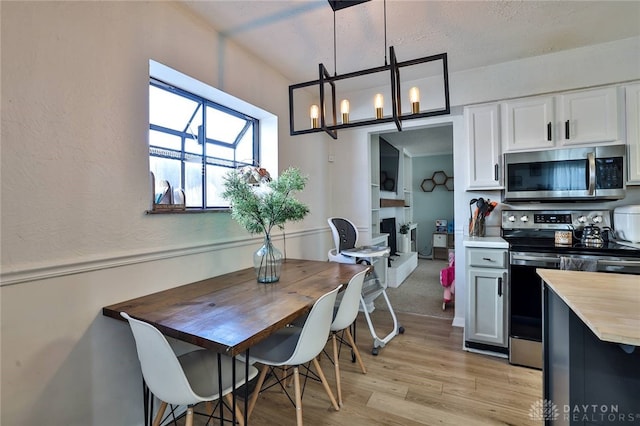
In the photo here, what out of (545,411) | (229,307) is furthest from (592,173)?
(229,307)

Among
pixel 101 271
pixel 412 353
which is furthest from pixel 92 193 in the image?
pixel 412 353

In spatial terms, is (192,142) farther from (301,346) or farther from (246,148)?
(301,346)

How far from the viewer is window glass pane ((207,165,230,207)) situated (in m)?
2.31

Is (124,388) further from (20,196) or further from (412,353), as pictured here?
(412,353)

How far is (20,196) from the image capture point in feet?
3.96

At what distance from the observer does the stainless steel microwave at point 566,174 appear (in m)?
2.39

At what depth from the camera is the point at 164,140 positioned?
6.50ft

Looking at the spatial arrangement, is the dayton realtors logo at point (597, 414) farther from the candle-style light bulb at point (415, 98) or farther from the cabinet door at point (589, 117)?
the cabinet door at point (589, 117)

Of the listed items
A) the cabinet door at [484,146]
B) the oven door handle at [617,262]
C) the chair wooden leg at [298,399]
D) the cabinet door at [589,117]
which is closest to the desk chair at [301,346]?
the chair wooden leg at [298,399]

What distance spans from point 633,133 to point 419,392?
8.66ft

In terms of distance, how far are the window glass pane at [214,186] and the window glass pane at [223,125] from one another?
0.26m

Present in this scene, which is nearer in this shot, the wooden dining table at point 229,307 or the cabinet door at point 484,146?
the wooden dining table at point 229,307

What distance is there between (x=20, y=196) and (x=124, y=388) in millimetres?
1077

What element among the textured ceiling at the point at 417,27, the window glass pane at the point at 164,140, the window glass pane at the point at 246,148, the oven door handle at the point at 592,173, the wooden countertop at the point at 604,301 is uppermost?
the textured ceiling at the point at 417,27
